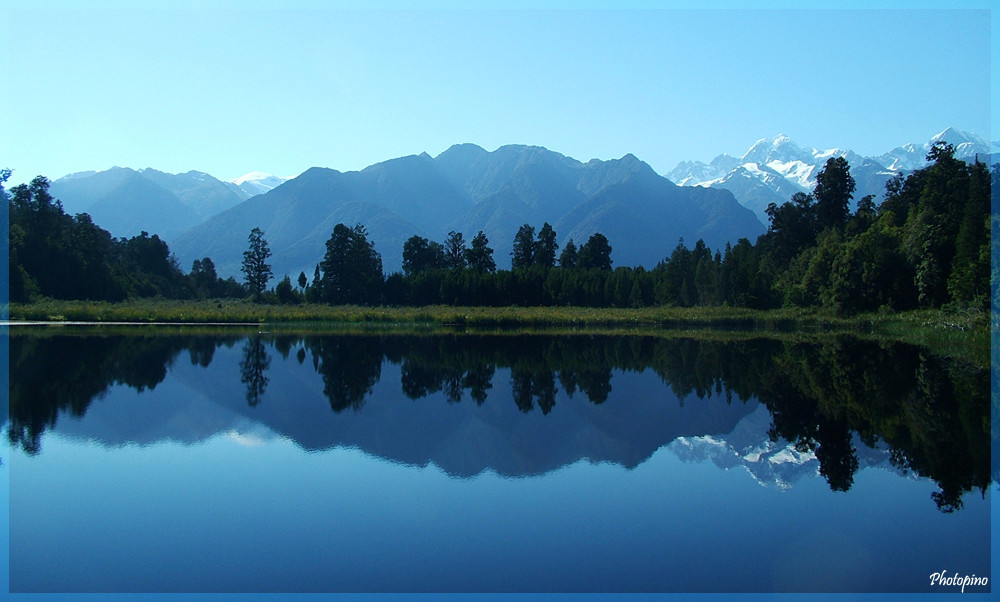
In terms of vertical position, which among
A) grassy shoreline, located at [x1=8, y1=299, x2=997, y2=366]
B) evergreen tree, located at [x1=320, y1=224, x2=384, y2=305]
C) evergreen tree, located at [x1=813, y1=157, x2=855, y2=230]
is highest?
evergreen tree, located at [x1=813, y1=157, x2=855, y2=230]

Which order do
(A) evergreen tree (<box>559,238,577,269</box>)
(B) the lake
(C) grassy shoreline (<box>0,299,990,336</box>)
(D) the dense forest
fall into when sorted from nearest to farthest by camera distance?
(B) the lake → (D) the dense forest → (C) grassy shoreline (<box>0,299,990,336</box>) → (A) evergreen tree (<box>559,238,577,269</box>)

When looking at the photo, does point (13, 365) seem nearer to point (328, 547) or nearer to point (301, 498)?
point (301, 498)

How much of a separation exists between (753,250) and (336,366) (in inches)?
3185

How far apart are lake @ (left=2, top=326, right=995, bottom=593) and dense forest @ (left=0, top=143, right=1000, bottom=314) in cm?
3181

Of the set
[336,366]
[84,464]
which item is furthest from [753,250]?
[84,464]

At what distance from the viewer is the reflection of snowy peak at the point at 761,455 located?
12.1 m

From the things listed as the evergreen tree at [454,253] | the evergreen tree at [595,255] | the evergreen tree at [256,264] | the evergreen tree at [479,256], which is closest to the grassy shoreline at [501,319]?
the evergreen tree at [256,264]

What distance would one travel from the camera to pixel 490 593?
23.9 feet

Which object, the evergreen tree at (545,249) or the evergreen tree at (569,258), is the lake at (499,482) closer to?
the evergreen tree at (545,249)

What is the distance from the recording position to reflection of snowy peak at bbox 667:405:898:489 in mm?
12094

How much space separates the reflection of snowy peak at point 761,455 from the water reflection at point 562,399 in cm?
22

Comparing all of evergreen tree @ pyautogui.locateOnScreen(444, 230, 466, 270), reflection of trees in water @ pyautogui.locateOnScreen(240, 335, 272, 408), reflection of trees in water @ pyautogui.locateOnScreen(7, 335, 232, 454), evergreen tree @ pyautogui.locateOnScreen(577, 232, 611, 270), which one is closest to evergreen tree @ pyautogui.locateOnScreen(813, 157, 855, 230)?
evergreen tree @ pyautogui.locateOnScreen(577, 232, 611, 270)

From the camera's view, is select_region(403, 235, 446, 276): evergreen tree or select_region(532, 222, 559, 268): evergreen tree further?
select_region(403, 235, 446, 276): evergreen tree

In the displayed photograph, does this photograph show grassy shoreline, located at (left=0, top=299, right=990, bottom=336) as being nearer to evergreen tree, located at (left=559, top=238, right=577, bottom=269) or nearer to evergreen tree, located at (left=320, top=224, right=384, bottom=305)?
evergreen tree, located at (left=320, top=224, right=384, bottom=305)
